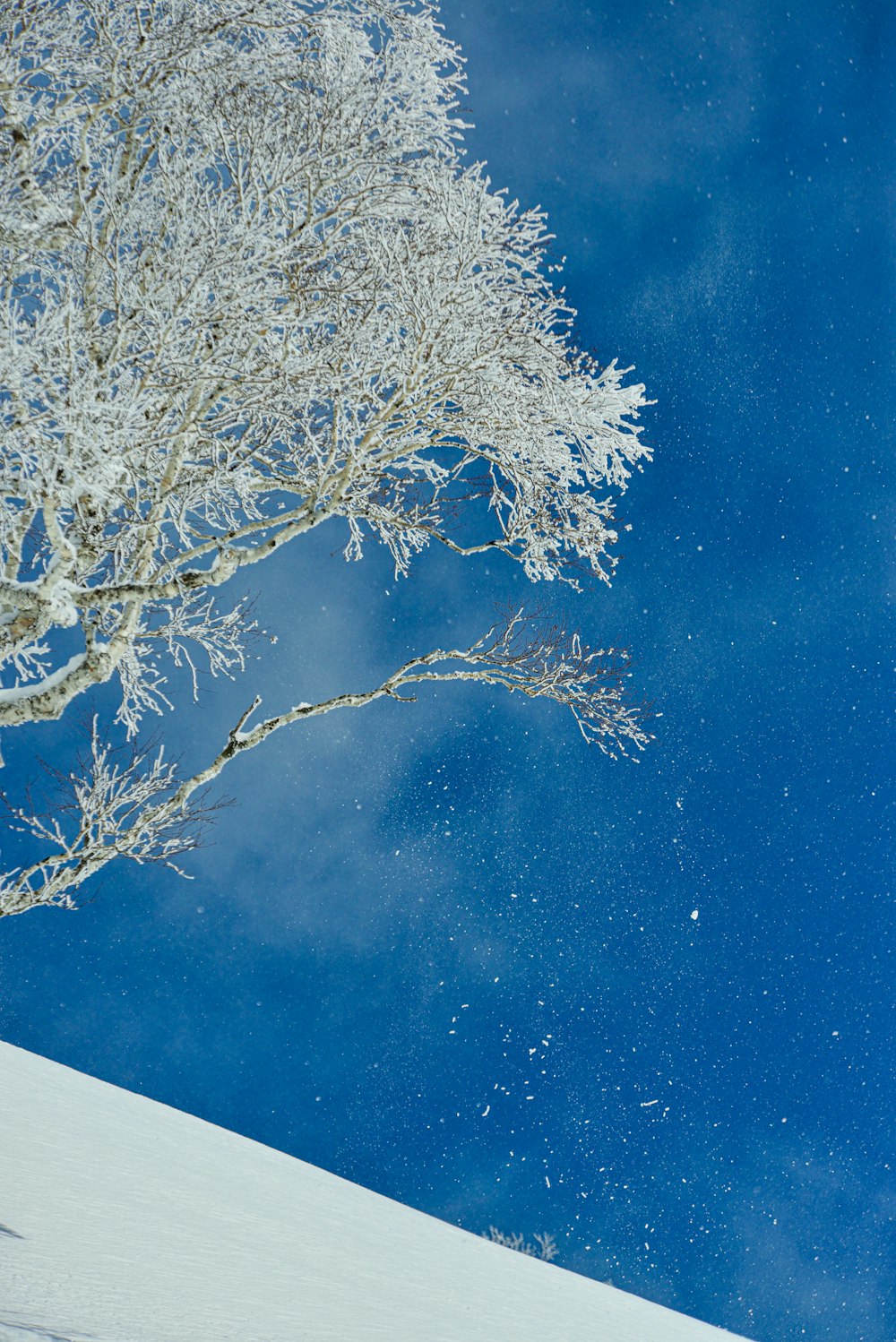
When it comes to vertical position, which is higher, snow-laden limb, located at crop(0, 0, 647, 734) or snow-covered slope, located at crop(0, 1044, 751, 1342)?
snow-laden limb, located at crop(0, 0, 647, 734)

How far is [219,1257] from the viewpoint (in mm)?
4949

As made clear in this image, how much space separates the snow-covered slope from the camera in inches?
128

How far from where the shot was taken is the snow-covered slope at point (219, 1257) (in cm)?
325

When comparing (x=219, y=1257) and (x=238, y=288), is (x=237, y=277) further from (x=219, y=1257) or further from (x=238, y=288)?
(x=219, y=1257)

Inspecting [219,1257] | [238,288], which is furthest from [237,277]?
[219,1257]

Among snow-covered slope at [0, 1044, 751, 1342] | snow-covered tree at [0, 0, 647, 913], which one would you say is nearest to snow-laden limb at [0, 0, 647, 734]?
snow-covered tree at [0, 0, 647, 913]

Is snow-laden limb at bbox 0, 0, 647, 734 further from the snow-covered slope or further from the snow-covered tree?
the snow-covered slope

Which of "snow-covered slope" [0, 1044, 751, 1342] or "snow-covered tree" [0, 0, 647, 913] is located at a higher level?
"snow-covered tree" [0, 0, 647, 913]

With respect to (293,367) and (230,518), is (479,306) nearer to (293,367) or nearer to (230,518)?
(293,367)

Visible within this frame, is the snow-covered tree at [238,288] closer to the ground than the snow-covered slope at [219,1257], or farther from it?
farther from it

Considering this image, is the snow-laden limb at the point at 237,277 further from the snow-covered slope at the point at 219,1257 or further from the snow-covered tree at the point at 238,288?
the snow-covered slope at the point at 219,1257

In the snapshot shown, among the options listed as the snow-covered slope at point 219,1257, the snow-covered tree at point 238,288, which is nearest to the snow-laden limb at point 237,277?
the snow-covered tree at point 238,288

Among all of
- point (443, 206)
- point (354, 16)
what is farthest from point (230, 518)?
point (354, 16)

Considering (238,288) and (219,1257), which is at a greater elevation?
(238,288)
